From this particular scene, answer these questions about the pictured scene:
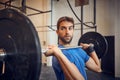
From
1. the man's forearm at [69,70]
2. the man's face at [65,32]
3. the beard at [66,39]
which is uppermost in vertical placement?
the man's face at [65,32]

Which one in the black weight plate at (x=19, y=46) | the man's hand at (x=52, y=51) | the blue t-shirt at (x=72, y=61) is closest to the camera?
the black weight plate at (x=19, y=46)

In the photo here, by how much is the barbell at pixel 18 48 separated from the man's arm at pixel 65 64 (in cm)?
21

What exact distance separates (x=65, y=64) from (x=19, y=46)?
34 centimetres

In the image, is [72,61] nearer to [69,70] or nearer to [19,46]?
[69,70]

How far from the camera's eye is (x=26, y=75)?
1037 millimetres

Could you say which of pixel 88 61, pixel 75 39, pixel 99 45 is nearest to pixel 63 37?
pixel 88 61

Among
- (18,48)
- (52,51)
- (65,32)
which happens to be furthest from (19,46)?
(65,32)

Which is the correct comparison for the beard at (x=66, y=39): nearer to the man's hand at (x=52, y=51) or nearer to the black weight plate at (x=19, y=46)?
the man's hand at (x=52, y=51)

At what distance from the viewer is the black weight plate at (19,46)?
986 millimetres

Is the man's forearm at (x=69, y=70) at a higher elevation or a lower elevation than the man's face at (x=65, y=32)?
lower

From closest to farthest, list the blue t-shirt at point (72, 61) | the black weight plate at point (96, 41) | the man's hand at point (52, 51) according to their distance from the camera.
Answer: the man's hand at point (52, 51) → the blue t-shirt at point (72, 61) → the black weight plate at point (96, 41)

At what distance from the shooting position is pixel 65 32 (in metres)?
1.50

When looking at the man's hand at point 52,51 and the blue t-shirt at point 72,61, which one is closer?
the man's hand at point 52,51

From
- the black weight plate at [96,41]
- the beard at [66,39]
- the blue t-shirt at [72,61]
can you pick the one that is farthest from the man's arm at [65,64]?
the black weight plate at [96,41]
